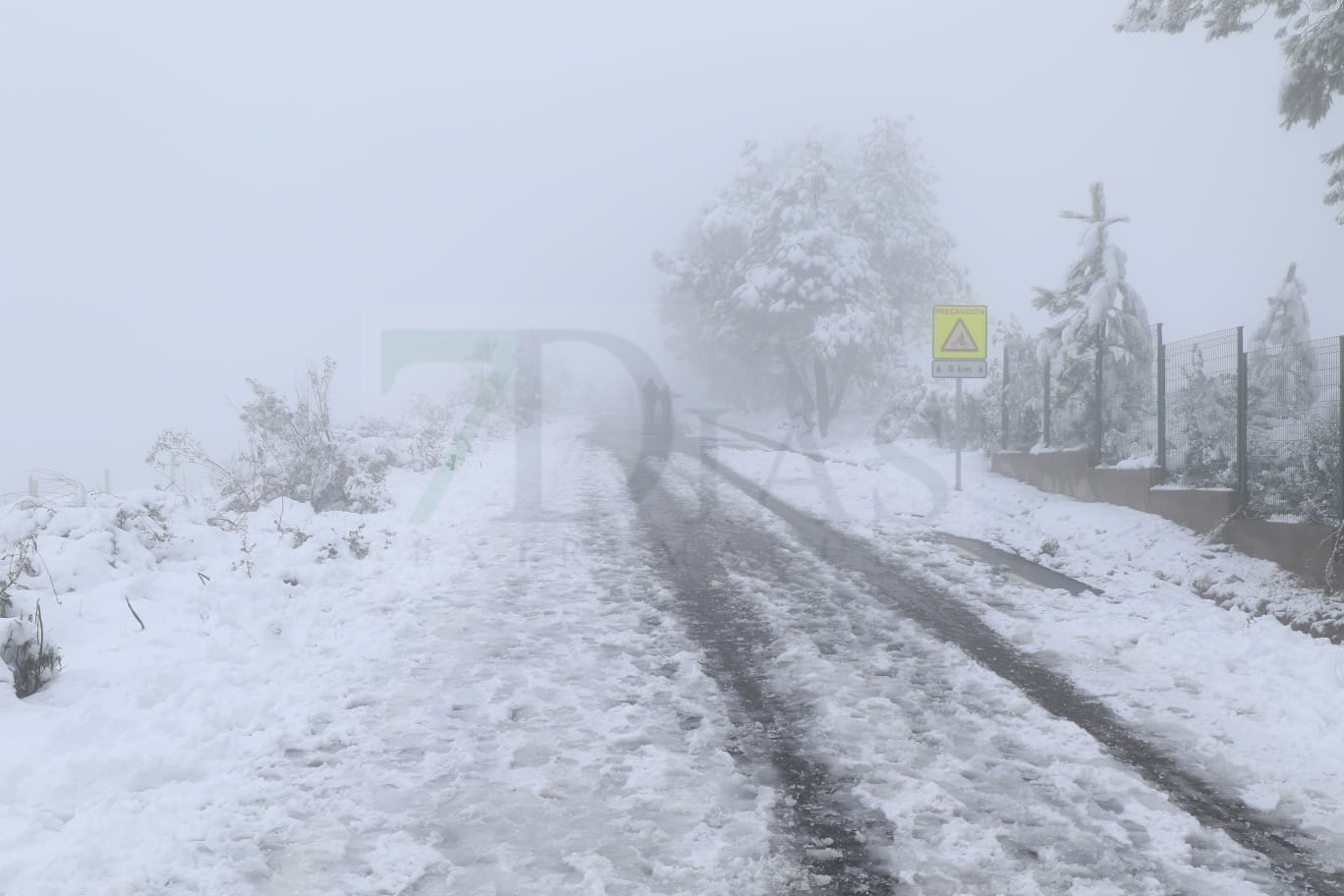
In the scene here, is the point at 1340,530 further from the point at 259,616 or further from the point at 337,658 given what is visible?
the point at 259,616

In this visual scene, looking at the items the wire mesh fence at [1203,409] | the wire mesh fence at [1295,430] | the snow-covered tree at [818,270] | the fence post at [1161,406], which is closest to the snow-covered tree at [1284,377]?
the wire mesh fence at [1295,430]

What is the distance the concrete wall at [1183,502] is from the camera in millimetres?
8164

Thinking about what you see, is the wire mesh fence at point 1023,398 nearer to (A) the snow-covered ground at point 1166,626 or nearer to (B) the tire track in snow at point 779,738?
(A) the snow-covered ground at point 1166,626

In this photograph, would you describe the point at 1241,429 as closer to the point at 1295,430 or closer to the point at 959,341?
the point at 1295,430

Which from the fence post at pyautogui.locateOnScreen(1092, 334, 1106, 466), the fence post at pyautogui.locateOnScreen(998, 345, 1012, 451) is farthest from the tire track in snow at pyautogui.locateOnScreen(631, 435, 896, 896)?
the fence post at pyautogui.locateOnScreen(998, 345, 1012, 451)

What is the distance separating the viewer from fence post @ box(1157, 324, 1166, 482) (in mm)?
11469

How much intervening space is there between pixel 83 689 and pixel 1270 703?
7260mm

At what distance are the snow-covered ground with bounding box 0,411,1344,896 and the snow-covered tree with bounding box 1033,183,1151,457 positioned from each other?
13.0 feet

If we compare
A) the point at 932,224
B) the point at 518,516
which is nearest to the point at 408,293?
the point at 932,224

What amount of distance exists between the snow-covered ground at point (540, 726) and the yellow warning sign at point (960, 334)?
6.43 metres

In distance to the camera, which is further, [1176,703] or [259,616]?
[259,616]

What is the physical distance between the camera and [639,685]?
5.80 meters

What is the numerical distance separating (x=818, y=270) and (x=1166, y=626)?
77.0ft

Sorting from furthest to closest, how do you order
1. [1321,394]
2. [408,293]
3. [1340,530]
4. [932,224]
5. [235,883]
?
1. [408,293]
2. [932,224]
3. [1321,394]
4. [1340,530]
5. [235,883]
